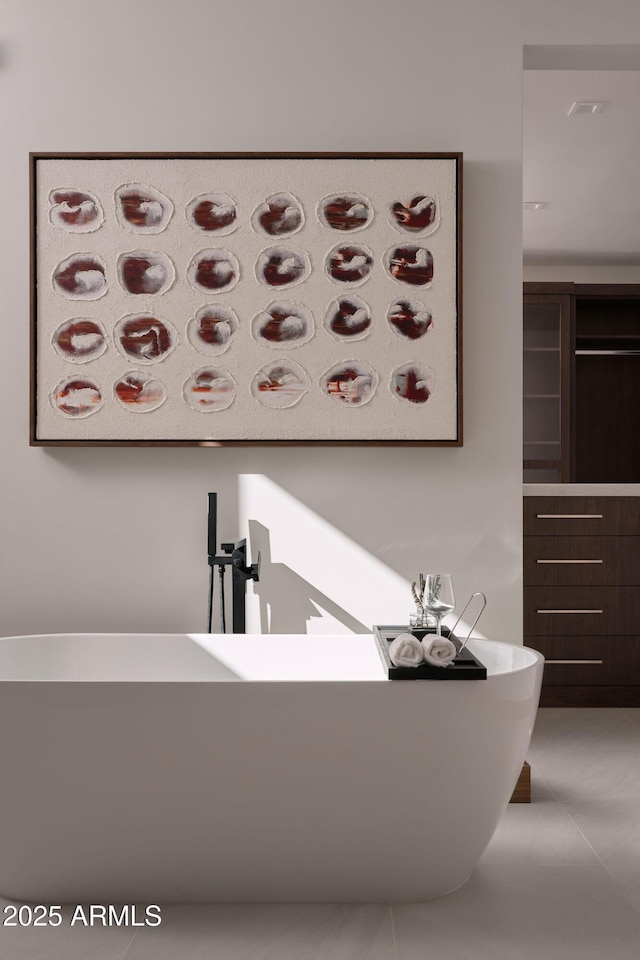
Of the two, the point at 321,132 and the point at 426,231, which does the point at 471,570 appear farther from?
the point at 321,132

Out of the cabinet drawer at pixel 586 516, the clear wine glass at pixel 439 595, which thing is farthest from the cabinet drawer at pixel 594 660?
the clear wine glass at pixel 439 595

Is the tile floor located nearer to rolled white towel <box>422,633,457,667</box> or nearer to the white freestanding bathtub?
the white freestanding bathtub

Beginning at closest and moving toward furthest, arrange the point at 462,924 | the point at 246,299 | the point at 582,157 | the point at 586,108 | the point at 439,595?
the point at 462,924 → the point at 439,595 → the point at 246,299 → the point at 586,108 → the point at 582,157

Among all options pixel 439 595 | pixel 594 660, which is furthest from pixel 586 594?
pixel 439 595

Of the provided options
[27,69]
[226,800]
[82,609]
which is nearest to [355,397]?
[82,609]

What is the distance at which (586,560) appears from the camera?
12.2ft

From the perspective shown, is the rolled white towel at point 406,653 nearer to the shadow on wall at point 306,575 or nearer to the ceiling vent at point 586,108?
the shadow on wall at point 306,575

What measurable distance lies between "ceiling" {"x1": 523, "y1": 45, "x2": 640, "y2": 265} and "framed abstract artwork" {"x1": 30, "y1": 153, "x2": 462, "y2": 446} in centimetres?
91

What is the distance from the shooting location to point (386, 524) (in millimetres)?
2816

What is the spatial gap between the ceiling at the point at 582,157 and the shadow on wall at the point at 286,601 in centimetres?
197

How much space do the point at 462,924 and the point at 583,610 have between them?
2071 mm

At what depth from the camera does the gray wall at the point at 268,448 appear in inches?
110

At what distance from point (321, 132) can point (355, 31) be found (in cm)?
36

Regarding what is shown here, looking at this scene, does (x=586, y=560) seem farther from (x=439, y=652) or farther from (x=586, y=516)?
(x=439, y=652)
